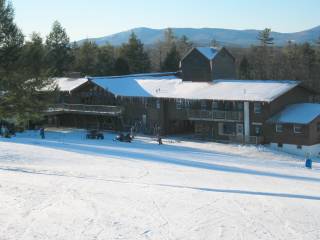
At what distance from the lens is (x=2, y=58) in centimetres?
3888

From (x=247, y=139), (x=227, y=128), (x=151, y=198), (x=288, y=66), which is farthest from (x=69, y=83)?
(x=151, y=198)

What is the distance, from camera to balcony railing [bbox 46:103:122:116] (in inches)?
2252

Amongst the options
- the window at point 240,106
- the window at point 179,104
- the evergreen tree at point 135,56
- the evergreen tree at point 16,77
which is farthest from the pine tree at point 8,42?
the evergreen tree at point 135,56

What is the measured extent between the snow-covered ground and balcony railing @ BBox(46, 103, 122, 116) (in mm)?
22438

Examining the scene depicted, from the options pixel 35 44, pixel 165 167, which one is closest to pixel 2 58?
pixel 35 44

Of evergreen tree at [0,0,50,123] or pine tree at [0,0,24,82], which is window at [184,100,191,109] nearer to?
evergreen tree at [0,0,50,123]

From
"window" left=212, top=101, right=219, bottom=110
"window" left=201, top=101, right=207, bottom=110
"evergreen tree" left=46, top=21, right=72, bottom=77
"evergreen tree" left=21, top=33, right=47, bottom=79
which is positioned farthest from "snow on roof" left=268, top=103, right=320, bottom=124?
"evergreen tree" left=46, top=21, right=72, bottom=77

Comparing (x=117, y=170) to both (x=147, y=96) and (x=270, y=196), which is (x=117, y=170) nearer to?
(x=270, y=196)

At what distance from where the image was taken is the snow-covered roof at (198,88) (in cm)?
4684

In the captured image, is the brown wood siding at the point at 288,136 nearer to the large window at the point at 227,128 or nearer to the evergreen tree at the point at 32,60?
the large window at the point at 227,128

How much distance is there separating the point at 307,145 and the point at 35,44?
25338 millimetres

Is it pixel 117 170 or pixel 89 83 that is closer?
pixel 117 170

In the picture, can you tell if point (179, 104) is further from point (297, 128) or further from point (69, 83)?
point (69, 83)

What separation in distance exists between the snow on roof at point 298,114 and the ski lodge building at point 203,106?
0.08 metres
